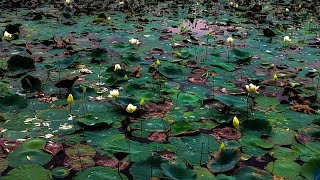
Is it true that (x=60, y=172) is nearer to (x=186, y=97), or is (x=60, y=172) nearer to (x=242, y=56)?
(x=186, y=97)

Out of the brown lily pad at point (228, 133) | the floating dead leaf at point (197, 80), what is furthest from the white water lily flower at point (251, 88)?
the floating dead leaf at point (197, 80)

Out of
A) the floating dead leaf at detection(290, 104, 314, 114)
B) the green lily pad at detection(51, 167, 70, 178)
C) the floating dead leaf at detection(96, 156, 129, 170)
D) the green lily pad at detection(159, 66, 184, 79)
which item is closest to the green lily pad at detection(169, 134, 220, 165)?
the floating dead leaf at detection(96, 156, 129, 170)

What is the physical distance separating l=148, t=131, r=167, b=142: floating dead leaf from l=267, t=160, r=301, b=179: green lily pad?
31.1 inches

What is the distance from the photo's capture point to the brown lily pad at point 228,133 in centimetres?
272

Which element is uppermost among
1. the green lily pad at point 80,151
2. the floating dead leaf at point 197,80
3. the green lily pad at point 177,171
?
the green lily pad at point 177,171

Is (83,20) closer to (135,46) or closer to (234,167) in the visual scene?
(135,46)

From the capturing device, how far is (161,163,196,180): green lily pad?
80.0 inches

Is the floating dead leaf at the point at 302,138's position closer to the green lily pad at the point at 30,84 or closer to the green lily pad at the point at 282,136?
the green lily pad at the point at 282,136

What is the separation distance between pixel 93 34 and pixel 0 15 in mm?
2555

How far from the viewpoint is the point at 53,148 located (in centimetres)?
247

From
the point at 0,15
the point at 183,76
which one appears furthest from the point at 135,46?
the point at 0,15

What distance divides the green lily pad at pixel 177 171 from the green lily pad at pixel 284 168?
600mm

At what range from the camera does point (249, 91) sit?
10.8ft

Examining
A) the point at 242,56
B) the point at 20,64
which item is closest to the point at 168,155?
the point at 20,64
